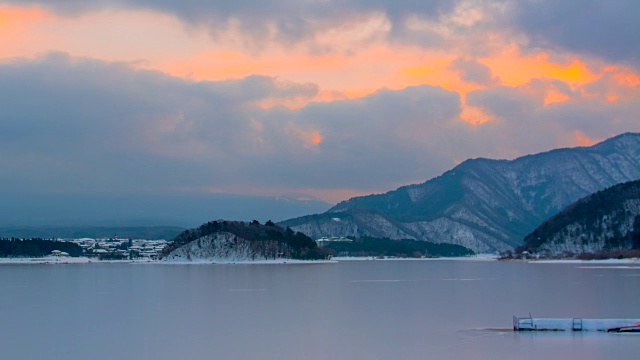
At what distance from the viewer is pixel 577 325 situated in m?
48.7

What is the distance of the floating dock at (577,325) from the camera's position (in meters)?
47.7

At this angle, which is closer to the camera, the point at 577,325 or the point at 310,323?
the point at 577,325

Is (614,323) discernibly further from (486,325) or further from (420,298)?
(420,298)

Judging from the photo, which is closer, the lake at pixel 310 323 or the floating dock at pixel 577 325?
the lake at pixel 310 323

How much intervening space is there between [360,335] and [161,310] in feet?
78.7

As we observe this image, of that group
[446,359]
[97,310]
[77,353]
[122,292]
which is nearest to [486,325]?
[446,359]

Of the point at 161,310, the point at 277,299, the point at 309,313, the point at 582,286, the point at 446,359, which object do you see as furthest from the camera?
the point at 582,286

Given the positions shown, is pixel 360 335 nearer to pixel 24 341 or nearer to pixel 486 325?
pixel 486 325

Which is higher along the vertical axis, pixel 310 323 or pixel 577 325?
pixel 577 325

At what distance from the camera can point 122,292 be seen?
90062 millimetres

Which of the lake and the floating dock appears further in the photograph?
the floating dock

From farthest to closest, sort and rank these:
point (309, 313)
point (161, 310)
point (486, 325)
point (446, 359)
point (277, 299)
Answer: point (277, 299), point (161, 310), point (309, 313), point (486, 325), point (446, 359)

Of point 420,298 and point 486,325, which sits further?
point 420,298

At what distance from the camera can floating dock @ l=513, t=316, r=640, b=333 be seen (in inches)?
1879
